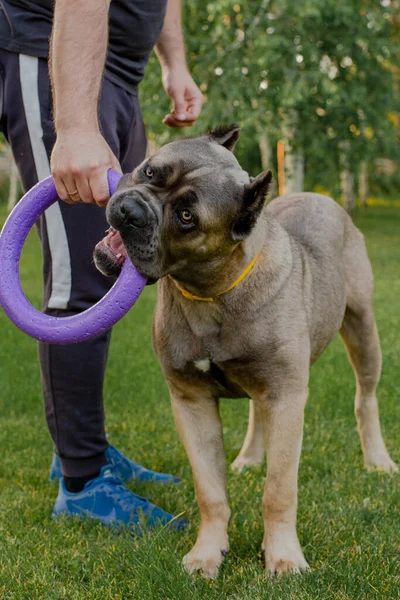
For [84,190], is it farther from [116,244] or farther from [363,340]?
[363,340]

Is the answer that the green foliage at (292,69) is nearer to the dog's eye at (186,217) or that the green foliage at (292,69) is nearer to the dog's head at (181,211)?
the dog's head at (181,211)

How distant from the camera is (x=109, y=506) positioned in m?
3.88

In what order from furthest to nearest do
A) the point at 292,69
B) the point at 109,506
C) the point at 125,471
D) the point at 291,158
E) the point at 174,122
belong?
the point at 291,158 → the point at 292,69 → the point at 125,471 → the point at 174,122 → the point at 109,506

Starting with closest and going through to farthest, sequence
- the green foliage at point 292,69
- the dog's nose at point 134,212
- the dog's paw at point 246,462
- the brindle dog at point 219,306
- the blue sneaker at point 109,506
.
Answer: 1. the dog's nose at point 134,212
2. the brindle dog at point 219,306
3. the blue sneaker at point 109,506
4. the dog's paw at point 246,462
5. the green foliage at point 292,69

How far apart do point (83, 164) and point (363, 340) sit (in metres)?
2.33

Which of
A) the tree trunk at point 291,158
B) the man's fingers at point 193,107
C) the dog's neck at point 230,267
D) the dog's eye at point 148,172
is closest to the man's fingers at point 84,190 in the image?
the dog's eye at point 148,172

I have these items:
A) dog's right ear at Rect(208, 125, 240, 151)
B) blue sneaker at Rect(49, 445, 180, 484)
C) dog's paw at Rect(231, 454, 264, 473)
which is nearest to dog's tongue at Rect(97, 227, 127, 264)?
dog's right ear at Rect(208, 125, 240, 151)

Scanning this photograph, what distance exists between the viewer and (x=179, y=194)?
293cm

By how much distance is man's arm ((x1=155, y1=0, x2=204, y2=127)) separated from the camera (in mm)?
4211

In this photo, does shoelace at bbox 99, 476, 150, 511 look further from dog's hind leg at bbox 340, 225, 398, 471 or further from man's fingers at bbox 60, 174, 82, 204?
man's fingers at bbox 60, 174, 82, 204

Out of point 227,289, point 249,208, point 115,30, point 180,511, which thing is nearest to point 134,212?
point 249,208

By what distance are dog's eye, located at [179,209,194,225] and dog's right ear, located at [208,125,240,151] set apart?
594 millimetres

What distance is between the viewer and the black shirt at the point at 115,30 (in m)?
3.55

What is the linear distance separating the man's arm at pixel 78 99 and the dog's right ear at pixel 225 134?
54 cm
